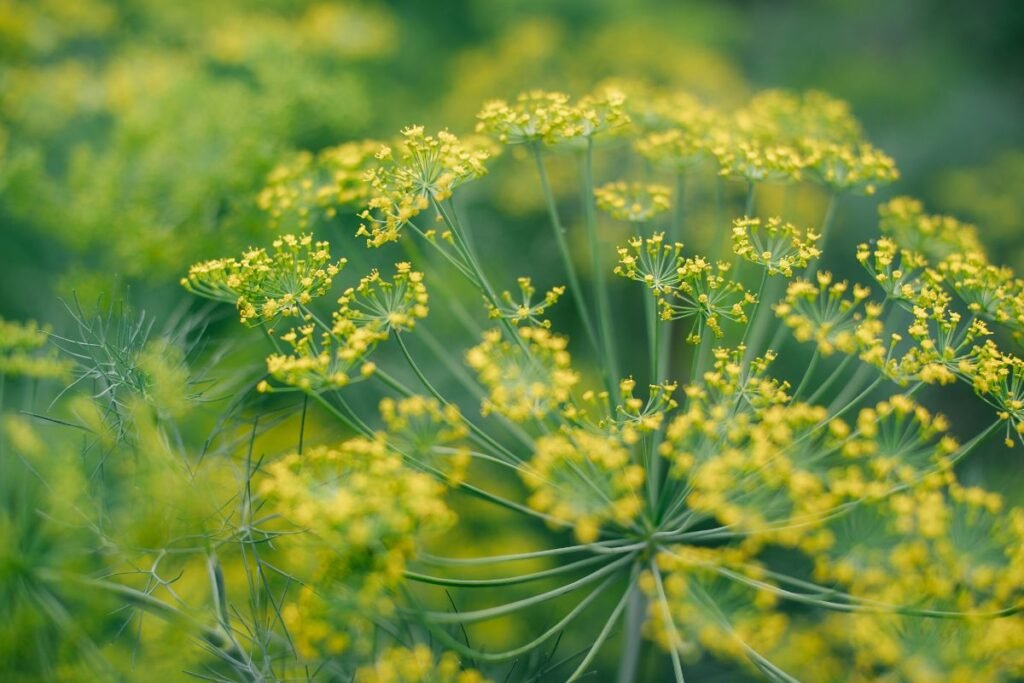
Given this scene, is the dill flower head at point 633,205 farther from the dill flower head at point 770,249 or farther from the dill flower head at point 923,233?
the dill flower head at point 923,233

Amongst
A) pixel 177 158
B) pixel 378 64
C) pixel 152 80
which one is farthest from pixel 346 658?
pixel 378 64

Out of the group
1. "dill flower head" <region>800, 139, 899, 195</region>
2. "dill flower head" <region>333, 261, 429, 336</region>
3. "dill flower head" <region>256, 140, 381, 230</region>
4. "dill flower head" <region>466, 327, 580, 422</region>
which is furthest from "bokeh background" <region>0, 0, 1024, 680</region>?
"dill flower head" <region>466, 327, 580, 422</region>

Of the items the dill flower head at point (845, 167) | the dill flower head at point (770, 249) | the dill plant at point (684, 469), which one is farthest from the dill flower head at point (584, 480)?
the dill flower head at point (845, 167)

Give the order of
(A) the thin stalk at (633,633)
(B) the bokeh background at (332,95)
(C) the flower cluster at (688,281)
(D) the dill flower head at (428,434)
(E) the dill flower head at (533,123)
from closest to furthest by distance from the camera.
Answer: (D) the dill flower head at (428,434), (C) the flower cluster at (688,281), (A) the thin stalk at (633,633), (E) the dill flower head at (533,123), (B) the bokeh background at (332,95)

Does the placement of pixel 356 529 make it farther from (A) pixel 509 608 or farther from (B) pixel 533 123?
(B) pixel 533 123

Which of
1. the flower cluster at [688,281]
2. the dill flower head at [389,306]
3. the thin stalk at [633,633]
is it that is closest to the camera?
the dill flower head at [389,306]
